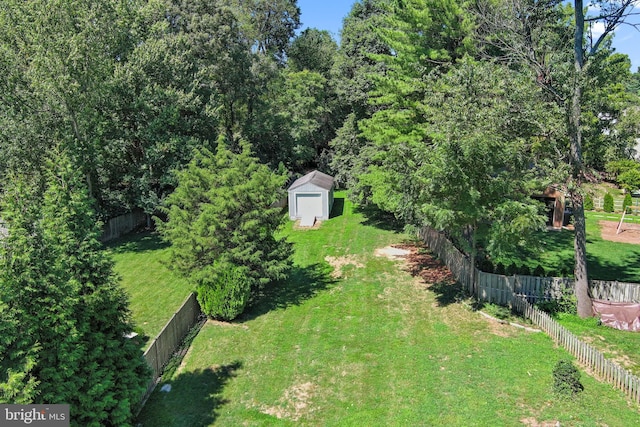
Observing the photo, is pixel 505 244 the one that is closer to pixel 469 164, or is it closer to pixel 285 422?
pixel 469 164

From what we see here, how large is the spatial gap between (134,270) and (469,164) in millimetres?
16072

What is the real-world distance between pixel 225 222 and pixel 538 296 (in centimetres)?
1124

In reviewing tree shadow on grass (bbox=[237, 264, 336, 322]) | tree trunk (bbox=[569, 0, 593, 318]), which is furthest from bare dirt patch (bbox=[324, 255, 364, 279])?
tree trunk (bbox=[569, 0, 593, 318])

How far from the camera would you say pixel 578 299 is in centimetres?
1434

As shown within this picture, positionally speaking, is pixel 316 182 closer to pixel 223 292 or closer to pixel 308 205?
pixel 308 205

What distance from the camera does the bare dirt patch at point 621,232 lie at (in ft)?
79.3

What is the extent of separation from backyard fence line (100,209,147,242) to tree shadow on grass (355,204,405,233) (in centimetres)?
1519

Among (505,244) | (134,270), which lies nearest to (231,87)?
(134,270)

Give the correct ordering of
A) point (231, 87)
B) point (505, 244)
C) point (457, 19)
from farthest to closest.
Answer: point (231, 87)
point (457, 19)
point (505, 244)

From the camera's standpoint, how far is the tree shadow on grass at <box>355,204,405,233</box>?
91.0 ft

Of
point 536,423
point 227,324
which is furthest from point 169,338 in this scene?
point 536,423

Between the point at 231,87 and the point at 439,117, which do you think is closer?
the point at 439,117

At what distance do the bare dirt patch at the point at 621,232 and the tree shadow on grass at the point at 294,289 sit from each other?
16730 mm

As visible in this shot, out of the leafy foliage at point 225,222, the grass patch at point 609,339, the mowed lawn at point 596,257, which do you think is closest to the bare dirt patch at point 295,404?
the leafy foliage at point 225,222
